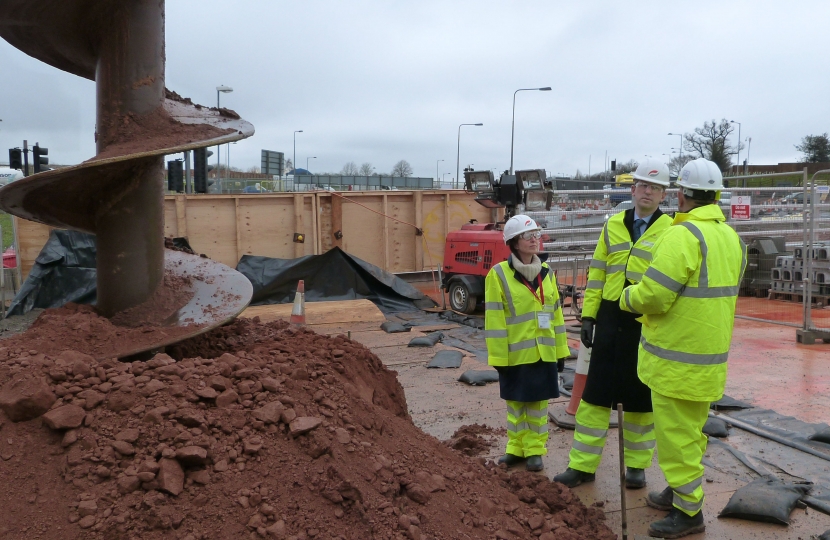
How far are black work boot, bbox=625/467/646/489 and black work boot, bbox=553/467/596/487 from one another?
251 mm

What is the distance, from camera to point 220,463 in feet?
9.73

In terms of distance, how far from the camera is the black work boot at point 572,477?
14.9 ft

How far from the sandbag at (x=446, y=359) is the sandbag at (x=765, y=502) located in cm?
431

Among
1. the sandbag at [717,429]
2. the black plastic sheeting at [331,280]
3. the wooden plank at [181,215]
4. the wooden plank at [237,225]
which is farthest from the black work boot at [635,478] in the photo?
the wooden plank at [181,215]

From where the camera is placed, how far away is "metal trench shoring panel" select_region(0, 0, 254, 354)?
3.82 meters

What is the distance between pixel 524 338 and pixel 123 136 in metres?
2.84

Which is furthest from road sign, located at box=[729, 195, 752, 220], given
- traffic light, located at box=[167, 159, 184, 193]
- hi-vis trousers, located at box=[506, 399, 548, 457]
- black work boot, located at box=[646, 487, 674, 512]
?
traffic light, located at box=[167, 159, 184, 193]

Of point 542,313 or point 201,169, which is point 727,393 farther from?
point 201,169

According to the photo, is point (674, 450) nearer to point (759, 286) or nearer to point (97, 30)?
point (97, 30)

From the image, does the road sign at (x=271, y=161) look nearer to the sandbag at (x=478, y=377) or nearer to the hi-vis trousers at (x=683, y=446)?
the sandbag at (x=478, y=377)

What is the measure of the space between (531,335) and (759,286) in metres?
11.9

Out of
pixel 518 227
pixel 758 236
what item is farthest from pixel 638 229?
pixel 758 236

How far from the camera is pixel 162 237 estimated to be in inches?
167

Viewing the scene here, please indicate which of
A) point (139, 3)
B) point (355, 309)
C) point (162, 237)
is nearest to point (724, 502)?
point (162, 237)
